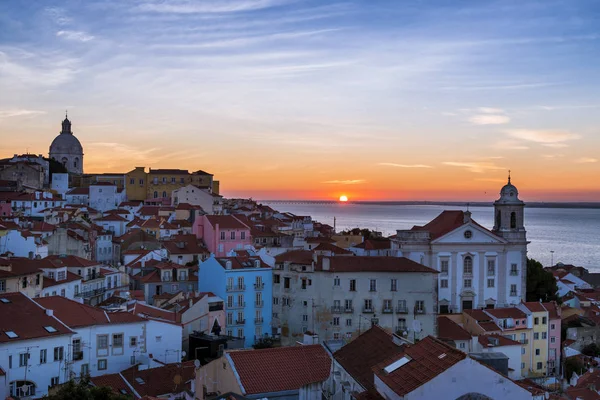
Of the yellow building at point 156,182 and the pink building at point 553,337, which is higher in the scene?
the yellow building at point 156,182

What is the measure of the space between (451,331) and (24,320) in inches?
891

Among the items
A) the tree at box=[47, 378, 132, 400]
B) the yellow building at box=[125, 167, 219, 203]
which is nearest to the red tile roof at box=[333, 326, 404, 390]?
the tree at box=[47, 378, 132, 400]

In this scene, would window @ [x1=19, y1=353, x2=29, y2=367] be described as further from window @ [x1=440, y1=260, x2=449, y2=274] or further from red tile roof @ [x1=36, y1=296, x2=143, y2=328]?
window @ [x1=440, y1=260, x2=449, y2=274]

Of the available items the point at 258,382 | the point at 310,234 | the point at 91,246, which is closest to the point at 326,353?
the point at 258,382

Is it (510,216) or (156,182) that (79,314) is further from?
(156,182)

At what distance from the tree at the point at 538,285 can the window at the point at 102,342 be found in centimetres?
3323

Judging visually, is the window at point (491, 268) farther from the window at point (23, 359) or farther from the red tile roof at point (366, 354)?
the window at point (23, 359)

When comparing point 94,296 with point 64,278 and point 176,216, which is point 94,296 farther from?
point 176,216

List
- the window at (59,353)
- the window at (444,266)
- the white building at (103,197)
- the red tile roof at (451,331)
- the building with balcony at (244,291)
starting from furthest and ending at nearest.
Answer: the white building at (103,197), the window at (444,266), the red tile roof at (451,331), the building with balcony at (244,291), the window at (59,353)

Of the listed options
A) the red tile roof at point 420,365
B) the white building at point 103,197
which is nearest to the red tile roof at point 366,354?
the red tile roof at point 420,365

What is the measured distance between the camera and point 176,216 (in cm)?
6356

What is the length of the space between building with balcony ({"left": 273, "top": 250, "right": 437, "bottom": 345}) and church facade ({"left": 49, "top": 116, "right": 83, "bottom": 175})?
71.6m

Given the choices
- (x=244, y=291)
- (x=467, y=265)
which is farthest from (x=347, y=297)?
(x=467, y=265)

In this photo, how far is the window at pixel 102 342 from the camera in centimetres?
2492
